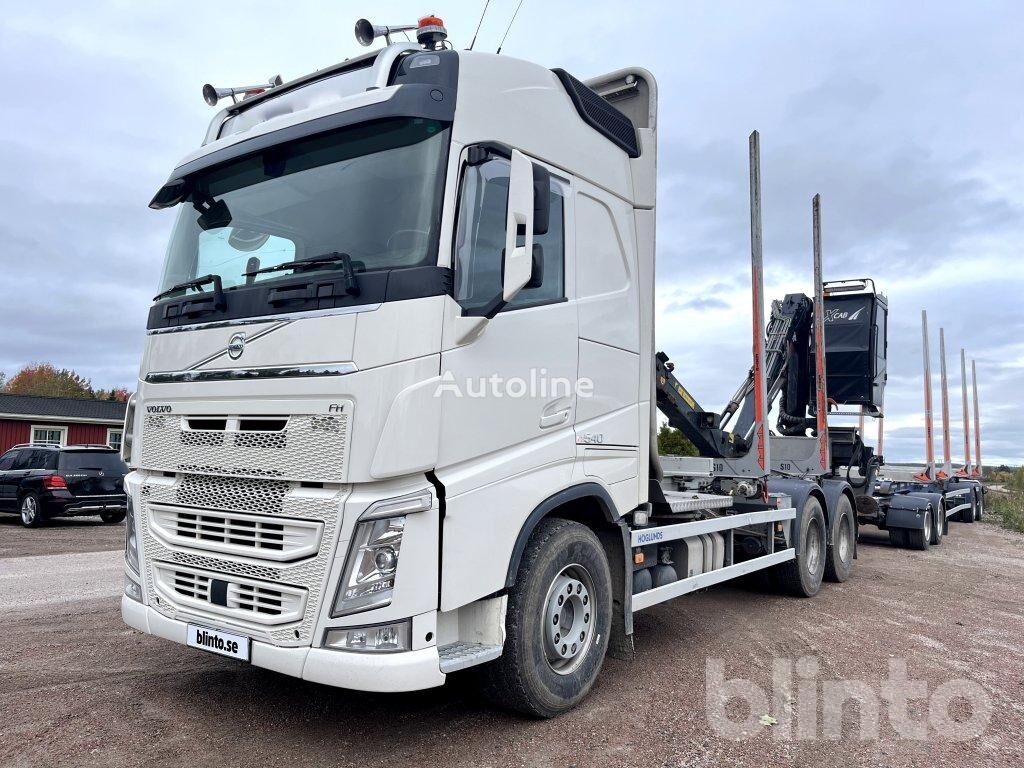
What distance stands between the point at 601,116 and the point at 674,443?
3.83 metres

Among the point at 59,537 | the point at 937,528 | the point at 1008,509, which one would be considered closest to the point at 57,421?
the point at 59,537

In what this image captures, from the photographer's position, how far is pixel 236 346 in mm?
3820

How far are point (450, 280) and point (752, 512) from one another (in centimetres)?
460

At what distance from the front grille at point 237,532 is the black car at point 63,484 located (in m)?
12.5

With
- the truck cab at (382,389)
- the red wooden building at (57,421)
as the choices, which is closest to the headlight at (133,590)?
the truck cab at (382,389)

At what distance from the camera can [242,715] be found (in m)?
4.21

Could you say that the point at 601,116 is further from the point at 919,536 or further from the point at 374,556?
the point at 919,536

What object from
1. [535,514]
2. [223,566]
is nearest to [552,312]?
[535,514]

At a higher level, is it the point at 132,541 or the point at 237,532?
the point at 237,532

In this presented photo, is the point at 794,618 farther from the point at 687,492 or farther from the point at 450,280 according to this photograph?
the point at 450,280

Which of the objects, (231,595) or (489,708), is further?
(489,708)

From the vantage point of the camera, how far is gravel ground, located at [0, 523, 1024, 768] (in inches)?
148

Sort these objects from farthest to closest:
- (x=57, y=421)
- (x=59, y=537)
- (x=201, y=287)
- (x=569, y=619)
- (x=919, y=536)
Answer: (x=57, y=421)
(x=59, y=537)
(x=919, y=536)
(x=569, y=619)
(x=201, y=287)

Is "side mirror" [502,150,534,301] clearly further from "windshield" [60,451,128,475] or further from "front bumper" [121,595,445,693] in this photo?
"windshield" [60,451,128,475]
